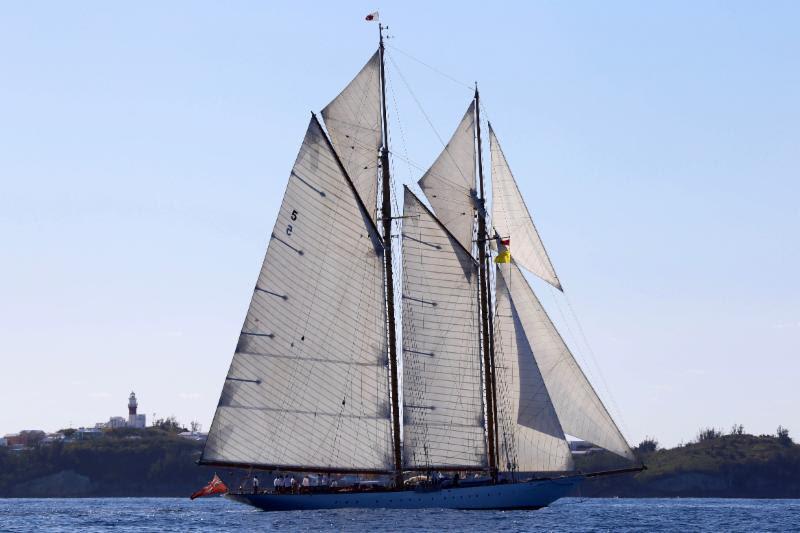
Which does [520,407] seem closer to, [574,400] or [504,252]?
[574,400]

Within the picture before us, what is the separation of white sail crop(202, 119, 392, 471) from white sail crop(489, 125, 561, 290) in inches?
324

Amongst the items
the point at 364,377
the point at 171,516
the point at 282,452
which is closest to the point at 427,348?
the point at 364,377

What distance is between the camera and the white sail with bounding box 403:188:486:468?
9238 centimetres

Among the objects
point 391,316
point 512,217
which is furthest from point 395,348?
point 512,217

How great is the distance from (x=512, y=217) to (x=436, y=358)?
9776mm

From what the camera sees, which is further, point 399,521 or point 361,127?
point 361,127

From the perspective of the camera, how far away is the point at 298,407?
8925 cm

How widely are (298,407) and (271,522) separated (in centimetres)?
692

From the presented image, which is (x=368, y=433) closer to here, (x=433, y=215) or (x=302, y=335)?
(x=302, y=335)

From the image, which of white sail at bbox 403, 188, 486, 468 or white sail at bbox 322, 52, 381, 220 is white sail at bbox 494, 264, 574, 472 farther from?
white sail at bbox 322, 52, 381, 220

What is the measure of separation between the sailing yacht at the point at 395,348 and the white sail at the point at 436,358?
0.09 m

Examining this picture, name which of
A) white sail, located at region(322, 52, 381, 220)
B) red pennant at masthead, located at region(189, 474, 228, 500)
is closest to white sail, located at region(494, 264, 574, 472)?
white sail, located at region(322, 52, 381, 220)

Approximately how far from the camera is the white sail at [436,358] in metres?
92.4

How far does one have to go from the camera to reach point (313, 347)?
89375 mm
